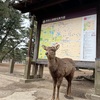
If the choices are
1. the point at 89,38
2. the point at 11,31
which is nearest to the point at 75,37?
the point at 89,38

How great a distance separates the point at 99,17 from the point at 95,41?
2.73ft

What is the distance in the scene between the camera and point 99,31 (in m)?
4.59

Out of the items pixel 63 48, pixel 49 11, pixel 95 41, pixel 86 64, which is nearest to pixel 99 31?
pixel 95 41

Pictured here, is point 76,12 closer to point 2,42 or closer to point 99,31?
point 99,31

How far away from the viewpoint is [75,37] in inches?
207

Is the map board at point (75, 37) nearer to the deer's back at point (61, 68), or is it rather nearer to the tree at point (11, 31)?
the deer's back at point (61, 68)

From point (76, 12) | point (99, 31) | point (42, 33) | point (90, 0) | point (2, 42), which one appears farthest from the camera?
→ point (2, 42)

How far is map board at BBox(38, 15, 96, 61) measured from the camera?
4.81 metres

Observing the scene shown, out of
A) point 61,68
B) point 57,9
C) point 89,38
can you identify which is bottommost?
point 61,68

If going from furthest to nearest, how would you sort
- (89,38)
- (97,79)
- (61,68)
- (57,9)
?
(57,9), (89,38), (97,79), (61,68)

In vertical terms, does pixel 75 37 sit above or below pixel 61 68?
above

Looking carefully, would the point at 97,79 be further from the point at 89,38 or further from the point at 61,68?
the point at 89,38

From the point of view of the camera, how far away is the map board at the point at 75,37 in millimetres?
4812

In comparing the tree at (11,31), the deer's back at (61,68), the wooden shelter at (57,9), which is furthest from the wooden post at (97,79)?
the tree at (11,31)
